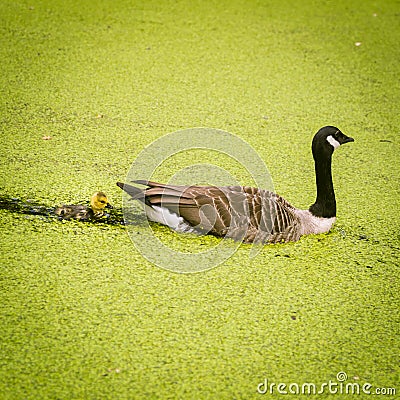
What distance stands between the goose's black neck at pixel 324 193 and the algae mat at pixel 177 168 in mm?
85

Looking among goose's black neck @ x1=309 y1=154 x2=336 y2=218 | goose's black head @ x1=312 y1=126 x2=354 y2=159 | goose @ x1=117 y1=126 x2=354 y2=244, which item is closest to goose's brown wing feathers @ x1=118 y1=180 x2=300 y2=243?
goose @ x1=117 y1=126 x2=354 y2=244

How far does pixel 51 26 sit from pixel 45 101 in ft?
2.56

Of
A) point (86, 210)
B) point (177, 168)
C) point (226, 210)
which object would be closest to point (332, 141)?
point (226, 210)

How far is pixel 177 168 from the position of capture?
2326 mm

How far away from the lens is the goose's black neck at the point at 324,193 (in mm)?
1995

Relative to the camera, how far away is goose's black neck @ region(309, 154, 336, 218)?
6.55 ft

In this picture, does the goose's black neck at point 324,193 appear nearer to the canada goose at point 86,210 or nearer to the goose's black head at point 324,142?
the goose's black head at point 324,142

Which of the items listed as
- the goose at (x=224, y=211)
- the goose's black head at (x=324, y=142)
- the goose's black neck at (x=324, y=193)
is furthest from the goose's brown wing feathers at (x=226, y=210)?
the goose's black head at (x=324, y=142)

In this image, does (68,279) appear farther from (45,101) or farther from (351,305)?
(45,101)

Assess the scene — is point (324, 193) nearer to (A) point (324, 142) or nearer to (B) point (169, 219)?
(A) point (324, 142)

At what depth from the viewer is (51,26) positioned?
3279mm

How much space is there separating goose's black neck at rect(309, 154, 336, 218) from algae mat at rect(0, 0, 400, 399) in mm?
85

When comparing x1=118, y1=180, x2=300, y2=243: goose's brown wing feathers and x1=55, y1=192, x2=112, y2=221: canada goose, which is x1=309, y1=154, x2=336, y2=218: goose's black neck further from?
x1=55, y1=192, x2=112, y2=221: canada goose

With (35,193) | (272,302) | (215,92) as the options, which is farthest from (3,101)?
(272,302)
